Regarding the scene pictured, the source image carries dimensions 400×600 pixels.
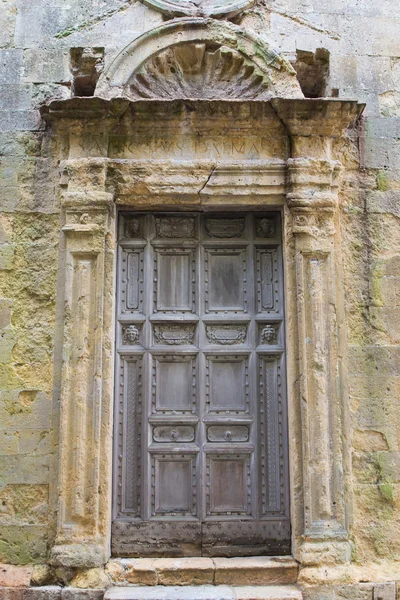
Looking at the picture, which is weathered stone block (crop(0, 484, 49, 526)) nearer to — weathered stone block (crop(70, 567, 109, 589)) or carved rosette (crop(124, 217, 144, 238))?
weathered stone block (crop(70, 567, 109, 589))

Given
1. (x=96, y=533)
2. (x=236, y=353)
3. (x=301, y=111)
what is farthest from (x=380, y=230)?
(x=96, y=533)

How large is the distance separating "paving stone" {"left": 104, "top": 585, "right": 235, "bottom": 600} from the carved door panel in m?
0.28

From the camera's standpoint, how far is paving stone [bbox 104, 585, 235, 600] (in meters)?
3.59

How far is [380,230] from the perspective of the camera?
4266 mm

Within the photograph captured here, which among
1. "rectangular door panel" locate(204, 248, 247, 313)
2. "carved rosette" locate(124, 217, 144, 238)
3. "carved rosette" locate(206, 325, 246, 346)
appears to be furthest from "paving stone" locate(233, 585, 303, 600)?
"carved rosette" locate(124, 217, 144, 238)

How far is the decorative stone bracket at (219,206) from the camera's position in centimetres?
385

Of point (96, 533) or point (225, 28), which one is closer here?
point (96, 533)

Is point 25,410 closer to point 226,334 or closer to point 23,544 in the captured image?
point 23,544

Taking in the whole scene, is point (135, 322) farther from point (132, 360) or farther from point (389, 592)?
point (389, 592)

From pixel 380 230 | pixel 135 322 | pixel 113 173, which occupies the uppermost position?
pixel 113 173

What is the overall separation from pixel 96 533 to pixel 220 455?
94cm

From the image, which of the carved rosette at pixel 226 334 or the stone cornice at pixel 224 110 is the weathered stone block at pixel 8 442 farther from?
the stone cornice at pixel 224 110

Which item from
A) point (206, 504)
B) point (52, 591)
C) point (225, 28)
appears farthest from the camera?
point (225, 28)

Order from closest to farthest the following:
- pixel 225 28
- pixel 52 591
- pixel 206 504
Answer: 1. pixel 52 591
2. pixel 206 504
3. pixel 225 28
